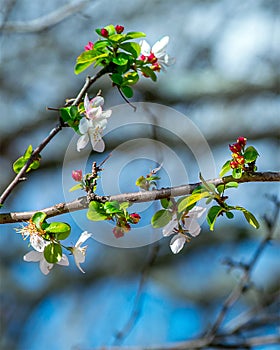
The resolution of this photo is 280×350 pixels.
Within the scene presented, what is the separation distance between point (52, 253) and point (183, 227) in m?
0.13

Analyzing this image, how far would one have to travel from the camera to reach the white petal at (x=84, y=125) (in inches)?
23.7

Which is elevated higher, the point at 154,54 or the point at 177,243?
the point at 154,54

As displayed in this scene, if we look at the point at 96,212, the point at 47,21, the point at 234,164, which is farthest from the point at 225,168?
the point at 47,21

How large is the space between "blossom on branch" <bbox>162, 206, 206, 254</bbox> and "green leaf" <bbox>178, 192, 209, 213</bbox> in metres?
0.03

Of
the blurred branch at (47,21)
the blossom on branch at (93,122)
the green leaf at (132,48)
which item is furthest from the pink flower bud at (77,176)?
the blurred branch at (47,21)

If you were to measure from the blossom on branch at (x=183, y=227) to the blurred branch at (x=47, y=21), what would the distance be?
122cm

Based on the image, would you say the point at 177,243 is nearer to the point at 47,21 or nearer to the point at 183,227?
the point at 183,227

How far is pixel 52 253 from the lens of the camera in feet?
1.96

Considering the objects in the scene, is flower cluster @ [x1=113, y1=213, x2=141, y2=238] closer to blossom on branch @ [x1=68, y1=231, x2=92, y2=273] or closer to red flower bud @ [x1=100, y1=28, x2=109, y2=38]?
blossom on branch @ [x1=68, y1=231, x2=92, y2=273]

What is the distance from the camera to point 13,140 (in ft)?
7.36

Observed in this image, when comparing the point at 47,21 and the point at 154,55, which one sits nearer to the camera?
the point at 154,55

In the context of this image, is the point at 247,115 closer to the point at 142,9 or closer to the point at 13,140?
the point at 142,9

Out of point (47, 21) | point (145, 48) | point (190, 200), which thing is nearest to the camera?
point (190, 200)

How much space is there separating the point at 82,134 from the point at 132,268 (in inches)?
Result: 72.9
